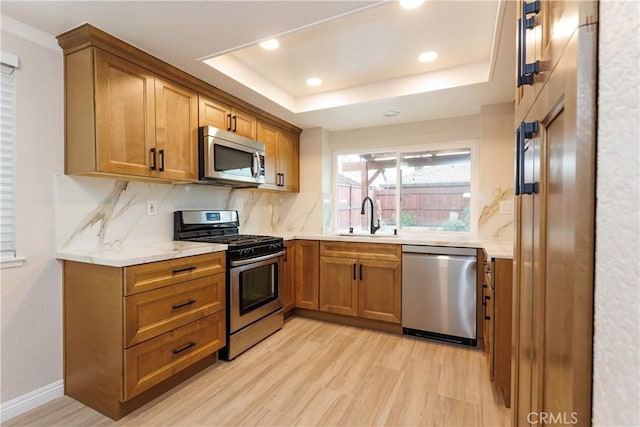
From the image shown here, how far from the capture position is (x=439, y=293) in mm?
2793

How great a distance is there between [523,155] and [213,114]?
2.42 m

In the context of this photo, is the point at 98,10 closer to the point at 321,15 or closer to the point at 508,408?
the point at 321,15

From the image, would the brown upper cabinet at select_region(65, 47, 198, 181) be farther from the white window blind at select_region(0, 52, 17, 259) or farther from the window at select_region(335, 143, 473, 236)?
the window at select_region(335, 143, 473, 236)

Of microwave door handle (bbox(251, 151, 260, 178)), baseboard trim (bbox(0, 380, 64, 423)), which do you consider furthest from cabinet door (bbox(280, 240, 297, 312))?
baseboard trim (bbox(0, 380, 64, 423))

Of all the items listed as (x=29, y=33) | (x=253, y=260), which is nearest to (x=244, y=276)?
(x=253, y=260)

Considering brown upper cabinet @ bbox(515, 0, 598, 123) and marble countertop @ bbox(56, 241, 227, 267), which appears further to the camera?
marble countertop @ bbox(56, 241, 227, 267)

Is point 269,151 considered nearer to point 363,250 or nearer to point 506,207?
point 363,250

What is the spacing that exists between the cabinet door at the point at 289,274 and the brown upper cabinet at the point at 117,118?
141 cm

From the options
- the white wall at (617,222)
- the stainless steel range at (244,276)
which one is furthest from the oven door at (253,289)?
the white wall at (617,222)

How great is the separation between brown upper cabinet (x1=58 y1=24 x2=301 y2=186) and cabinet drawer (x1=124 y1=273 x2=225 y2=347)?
795mm

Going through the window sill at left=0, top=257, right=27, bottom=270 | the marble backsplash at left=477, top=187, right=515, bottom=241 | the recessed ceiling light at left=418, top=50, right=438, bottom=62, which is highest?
the recessed ceiling light at left=418, top=50, right=438, bottom=62

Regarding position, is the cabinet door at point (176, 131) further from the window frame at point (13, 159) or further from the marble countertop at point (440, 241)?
the marble countertop at point (440, 241)

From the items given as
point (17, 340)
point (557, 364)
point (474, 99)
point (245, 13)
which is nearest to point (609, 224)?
point (557, 364)

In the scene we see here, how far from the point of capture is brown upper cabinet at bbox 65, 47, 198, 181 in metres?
1.88
